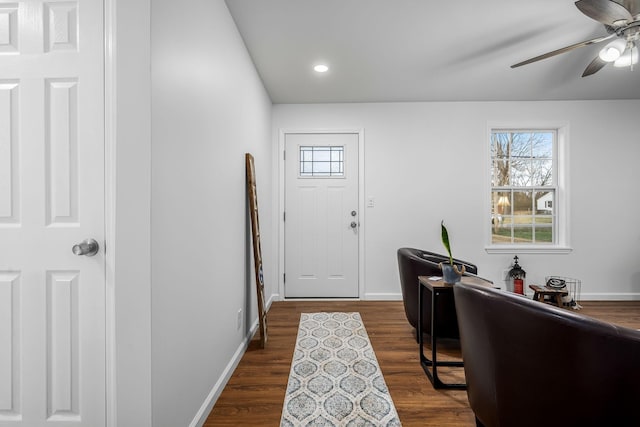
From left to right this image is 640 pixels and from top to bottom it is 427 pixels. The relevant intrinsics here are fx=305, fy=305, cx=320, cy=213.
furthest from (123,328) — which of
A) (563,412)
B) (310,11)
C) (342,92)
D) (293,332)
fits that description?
(342,92)

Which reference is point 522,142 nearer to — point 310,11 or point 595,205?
point 595,205

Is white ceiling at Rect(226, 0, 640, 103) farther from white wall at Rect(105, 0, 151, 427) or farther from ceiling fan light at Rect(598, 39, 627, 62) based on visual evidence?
white wall at Rect(105, 0, 151, 427)

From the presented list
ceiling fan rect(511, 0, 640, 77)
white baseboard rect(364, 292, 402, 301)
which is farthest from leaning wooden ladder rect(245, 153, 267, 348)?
ceiling fan rect(511, 0, 640, 77)

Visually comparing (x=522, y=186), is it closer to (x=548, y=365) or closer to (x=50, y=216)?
(x=548, y=365)

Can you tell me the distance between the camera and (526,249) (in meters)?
3.79

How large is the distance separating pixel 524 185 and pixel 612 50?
224 cm

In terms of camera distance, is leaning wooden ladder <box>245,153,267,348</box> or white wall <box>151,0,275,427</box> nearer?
white wall <box>151,0,275,427</box>

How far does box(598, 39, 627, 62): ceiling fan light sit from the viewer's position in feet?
6.38

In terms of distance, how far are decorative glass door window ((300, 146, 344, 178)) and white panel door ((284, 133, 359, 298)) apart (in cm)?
1

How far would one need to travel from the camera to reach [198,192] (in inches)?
62.4

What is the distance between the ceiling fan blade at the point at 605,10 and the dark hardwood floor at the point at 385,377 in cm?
228

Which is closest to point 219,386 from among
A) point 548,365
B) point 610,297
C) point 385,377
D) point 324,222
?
point 385,377

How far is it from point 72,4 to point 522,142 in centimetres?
451

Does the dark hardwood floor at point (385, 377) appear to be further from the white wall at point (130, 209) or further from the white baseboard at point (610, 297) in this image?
the white wall at point (130, 209)
